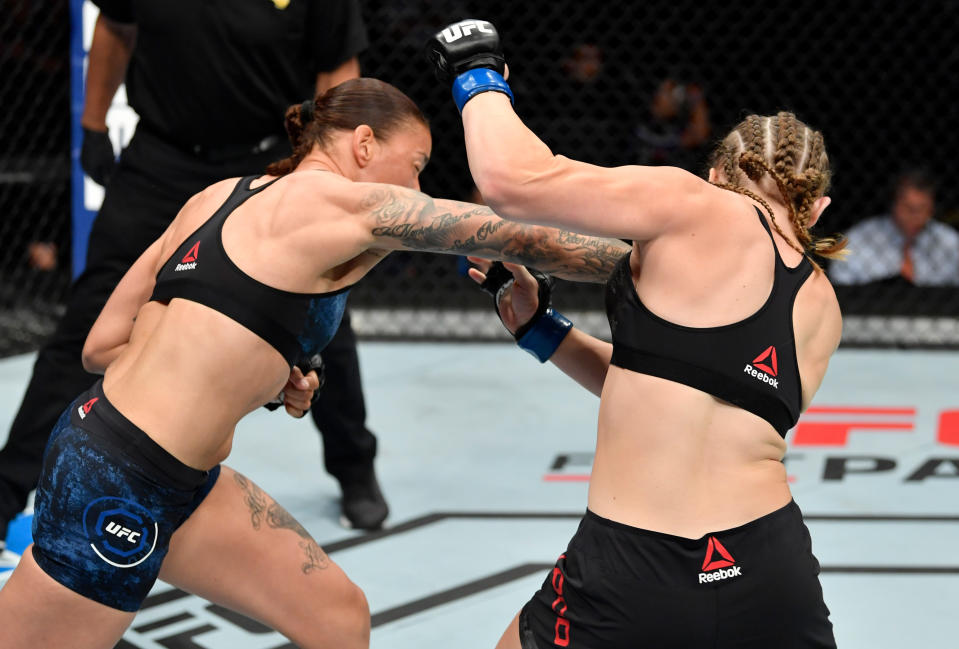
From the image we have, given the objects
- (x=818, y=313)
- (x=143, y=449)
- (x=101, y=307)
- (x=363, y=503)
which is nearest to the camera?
(x=818, y=313)

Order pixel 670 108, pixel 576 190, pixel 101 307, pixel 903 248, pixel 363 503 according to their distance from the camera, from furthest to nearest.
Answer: pixel 670 108 → pixel 903 248 → pixel 363 503 → pixel 101 307 → pixel 576 190

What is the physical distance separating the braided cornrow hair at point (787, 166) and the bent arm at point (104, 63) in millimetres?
1941

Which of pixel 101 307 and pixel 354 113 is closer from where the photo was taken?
pixel 354 113

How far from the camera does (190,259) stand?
1810mm

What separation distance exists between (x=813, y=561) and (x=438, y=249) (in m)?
0.70

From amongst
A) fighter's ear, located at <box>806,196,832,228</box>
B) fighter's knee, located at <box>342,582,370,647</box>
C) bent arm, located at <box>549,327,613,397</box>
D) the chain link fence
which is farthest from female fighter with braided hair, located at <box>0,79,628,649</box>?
the chain link fence

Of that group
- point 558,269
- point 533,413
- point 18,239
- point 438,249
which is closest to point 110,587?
point 438,249

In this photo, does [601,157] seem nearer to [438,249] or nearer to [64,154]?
[64,154]

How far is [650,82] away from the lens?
5500 mm

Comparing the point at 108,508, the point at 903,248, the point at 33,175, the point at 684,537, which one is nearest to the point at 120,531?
the point at 108,508

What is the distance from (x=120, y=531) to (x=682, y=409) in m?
0.85

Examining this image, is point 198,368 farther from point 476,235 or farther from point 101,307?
point 101,307

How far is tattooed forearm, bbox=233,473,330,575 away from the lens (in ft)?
6.55

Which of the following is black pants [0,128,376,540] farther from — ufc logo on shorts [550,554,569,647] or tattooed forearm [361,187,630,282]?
ufc logo on shorts [550,554,569,647]
